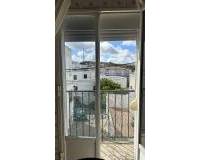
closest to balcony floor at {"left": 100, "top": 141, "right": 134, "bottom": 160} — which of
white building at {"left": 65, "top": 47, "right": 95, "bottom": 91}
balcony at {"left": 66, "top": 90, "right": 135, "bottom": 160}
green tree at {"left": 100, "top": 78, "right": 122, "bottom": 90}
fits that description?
balcony at {"left": 66, "top": 90, "right": 135, "bottom": 160}

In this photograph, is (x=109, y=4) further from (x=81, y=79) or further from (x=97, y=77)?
(x=81, y=79)

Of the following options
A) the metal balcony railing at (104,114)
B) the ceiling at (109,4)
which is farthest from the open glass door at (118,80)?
the ceiling at (109,4)

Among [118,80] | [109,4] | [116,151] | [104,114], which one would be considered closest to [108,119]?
[104,114]

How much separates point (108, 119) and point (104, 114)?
0.39 feet

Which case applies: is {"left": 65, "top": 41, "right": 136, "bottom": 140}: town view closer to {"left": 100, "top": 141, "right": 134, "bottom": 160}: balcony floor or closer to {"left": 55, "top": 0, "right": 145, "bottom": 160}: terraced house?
{"left": 55, "top": 0, "right": 145, "bottom": 160}: terraced house

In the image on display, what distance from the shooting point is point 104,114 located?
4.33 meters
